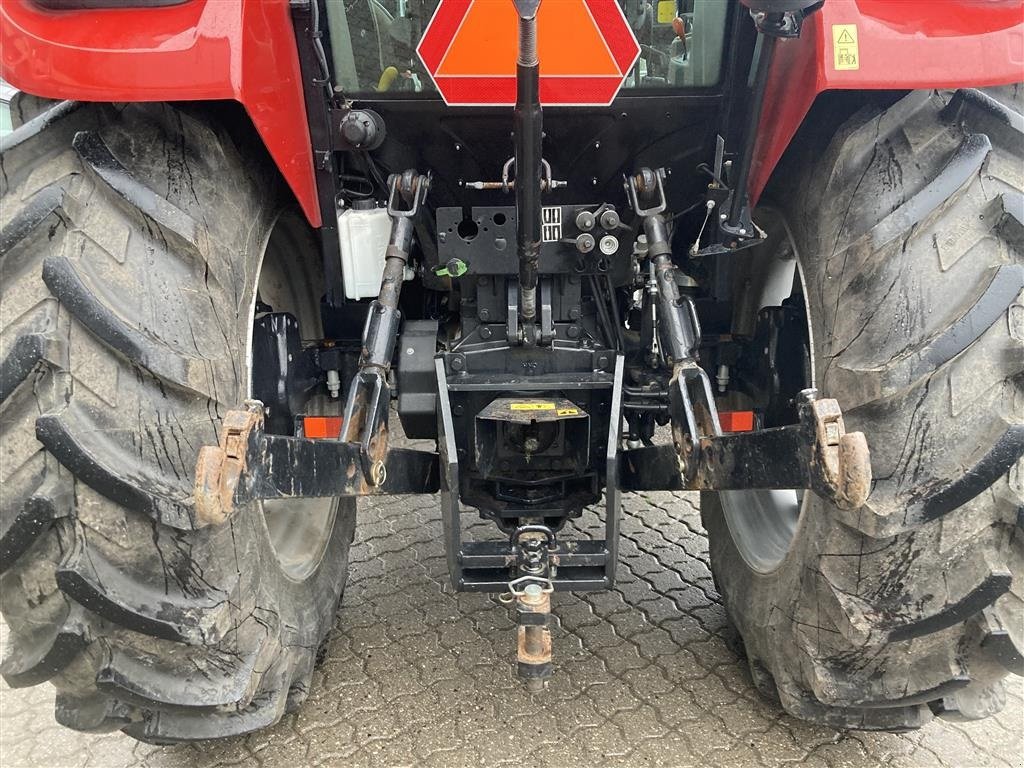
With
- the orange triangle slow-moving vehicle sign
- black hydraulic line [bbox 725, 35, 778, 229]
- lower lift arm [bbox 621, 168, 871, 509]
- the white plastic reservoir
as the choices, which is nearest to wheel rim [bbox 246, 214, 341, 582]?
the white plastic reservoir

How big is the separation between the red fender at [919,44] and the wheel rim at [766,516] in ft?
2.25

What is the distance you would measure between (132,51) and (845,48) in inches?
52.6

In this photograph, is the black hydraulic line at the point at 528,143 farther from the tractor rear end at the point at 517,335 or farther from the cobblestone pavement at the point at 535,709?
the cobblestone pavement at the point at 535,709

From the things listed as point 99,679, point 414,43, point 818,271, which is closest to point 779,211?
point 818,271

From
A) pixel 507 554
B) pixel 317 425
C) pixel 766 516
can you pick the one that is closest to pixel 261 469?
pixel 507 554

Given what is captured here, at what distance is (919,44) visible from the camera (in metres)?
1.44

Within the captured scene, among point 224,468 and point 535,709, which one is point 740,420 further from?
point 224,468

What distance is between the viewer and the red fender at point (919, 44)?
1.43 meters

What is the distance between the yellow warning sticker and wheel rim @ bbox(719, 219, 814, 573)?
70 centimetres

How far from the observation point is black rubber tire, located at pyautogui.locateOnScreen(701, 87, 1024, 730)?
4.41ft

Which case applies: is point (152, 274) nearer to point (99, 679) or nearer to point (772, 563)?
point (99, 679)

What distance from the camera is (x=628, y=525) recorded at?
312 centimetres

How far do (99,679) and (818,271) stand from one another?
1654 mm

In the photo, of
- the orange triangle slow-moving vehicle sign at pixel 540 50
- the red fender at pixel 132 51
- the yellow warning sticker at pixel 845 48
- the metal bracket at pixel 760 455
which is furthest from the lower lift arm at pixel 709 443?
the red fender at pixel 132 51
